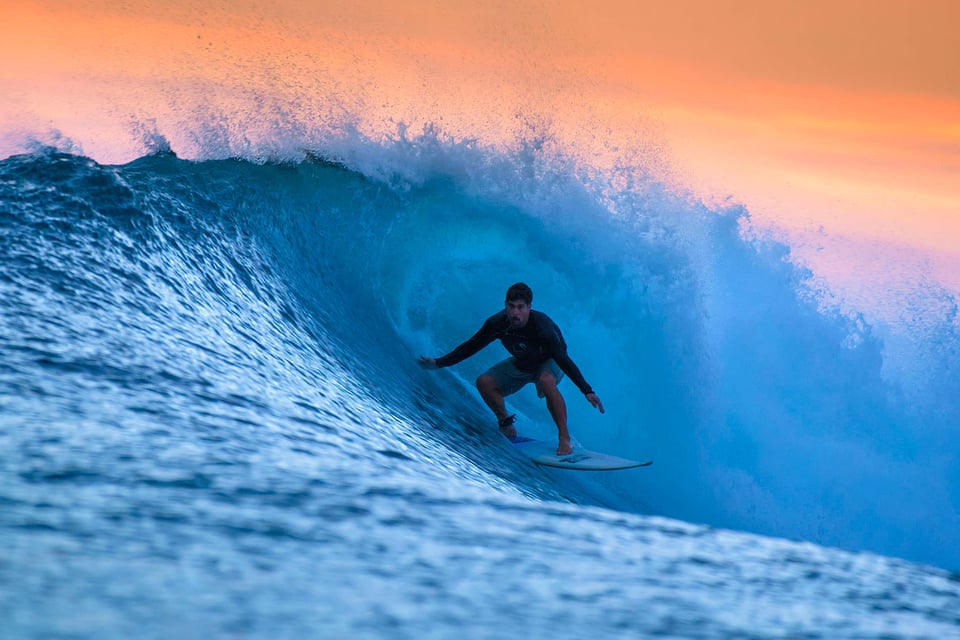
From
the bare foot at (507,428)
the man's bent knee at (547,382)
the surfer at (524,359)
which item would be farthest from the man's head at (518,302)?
the bare foot at (507,428)

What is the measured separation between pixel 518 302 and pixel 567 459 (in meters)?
1.17

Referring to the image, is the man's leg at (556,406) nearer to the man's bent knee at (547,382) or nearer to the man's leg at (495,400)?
the man's bent knee at (547,382)

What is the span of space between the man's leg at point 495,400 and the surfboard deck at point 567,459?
90 mm

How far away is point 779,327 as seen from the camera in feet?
33.2

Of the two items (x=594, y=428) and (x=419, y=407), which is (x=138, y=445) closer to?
(x=419, y=407)

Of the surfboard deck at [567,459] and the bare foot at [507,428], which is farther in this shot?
the bare foot at [507,428]

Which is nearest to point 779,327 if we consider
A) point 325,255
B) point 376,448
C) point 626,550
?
point 325,255

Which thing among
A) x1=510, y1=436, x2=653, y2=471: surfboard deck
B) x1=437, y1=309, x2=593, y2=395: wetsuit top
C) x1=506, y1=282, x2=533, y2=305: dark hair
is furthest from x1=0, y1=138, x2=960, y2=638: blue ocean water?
x1=506, y1=282, x2=533, y2=305: dark hair

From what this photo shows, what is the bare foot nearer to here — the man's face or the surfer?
the surfer

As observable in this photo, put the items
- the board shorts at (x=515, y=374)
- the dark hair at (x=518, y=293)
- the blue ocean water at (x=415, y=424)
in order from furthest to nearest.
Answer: the board shorts at (x=515, y=374), the dark hair at (x=518, y=293), the blue ocean water at (x=415, y=424)

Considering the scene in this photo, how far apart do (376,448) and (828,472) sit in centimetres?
746

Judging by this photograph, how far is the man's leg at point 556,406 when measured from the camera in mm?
6254

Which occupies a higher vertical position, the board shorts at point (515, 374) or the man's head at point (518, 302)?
the man's head at point (518, 302)

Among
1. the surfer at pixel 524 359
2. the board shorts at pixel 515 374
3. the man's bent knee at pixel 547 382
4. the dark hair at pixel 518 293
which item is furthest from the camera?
the board shorts at pixel 515 374
